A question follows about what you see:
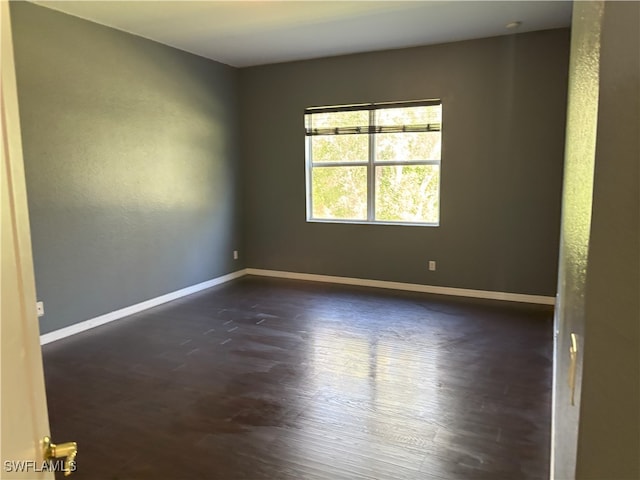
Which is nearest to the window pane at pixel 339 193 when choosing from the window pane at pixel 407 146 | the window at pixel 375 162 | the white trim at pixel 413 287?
the window at pixel 375 162

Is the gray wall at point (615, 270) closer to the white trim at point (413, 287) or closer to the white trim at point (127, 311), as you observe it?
the white trim at point (127, 311)

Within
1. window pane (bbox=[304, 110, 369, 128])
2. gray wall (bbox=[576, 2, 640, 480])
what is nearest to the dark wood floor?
gray wall (bbox=[576, 2, 640, 480])

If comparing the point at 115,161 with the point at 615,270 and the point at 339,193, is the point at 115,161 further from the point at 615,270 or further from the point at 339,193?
the point at 615,270

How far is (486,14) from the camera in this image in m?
3.97

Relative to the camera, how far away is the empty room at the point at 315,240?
0.78m

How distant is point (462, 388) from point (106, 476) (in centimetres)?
205

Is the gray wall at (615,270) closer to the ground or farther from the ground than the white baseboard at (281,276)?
farther from the ground

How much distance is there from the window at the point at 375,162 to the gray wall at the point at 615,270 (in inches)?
188

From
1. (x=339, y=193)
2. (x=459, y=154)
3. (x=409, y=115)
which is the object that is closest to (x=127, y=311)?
(x=339, y=193)

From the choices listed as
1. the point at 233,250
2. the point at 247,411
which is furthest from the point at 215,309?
the point at 247,411

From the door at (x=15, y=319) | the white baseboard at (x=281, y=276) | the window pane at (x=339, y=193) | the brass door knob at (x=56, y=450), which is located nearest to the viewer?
the door at (x=15, y=319)

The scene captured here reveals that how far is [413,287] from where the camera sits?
17.7 ft

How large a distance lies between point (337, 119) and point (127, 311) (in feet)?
10.5

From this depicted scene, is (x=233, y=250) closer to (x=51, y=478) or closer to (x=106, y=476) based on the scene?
(x=106, y=476)
